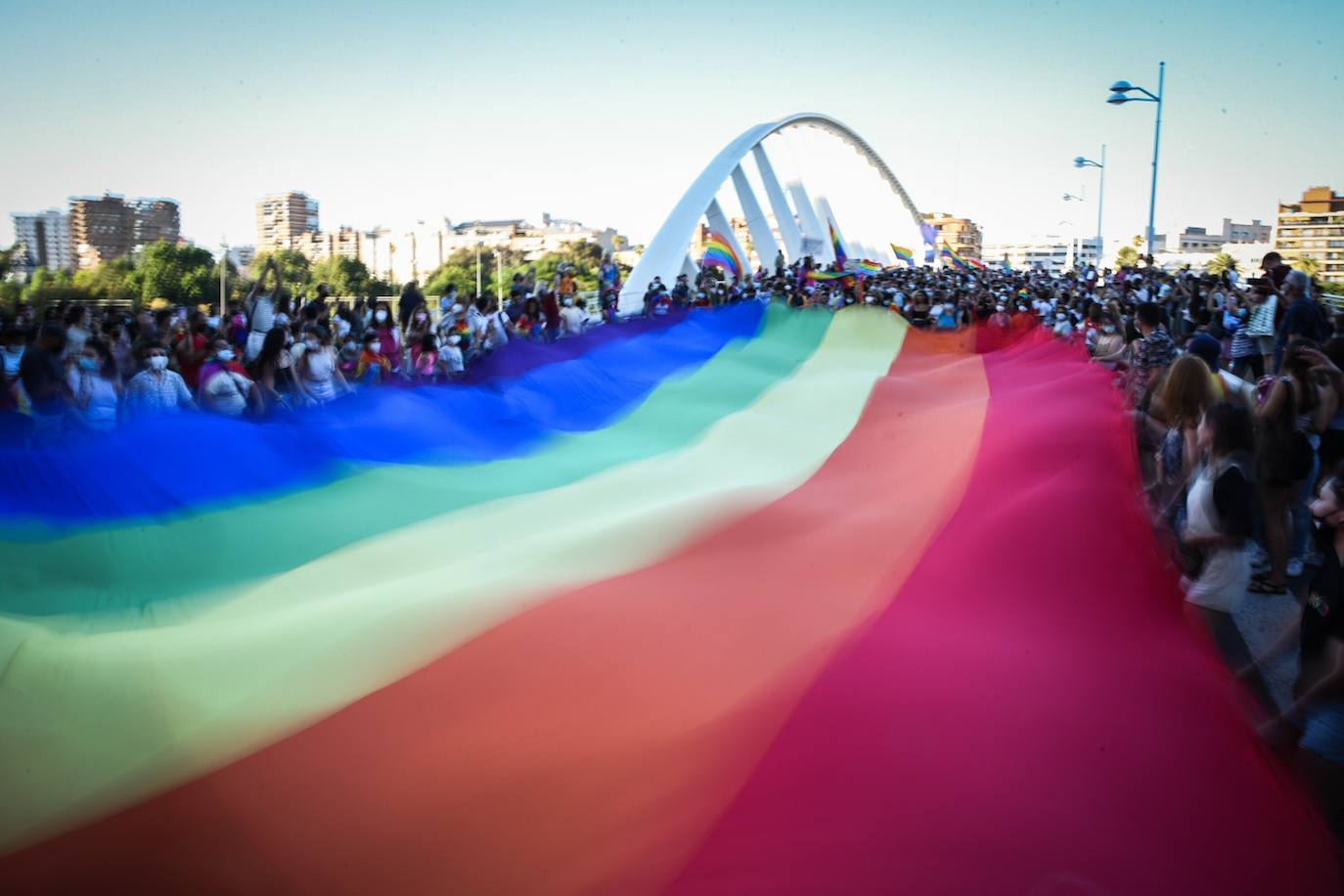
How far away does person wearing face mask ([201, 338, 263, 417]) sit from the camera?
26.2 ft

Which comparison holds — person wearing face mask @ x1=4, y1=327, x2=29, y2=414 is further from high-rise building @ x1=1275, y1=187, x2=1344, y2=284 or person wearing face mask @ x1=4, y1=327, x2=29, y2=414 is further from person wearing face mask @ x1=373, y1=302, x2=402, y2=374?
high-rise building @ x1=1275, y1=187, x2=1344, y2=284

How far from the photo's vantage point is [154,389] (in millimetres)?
7730

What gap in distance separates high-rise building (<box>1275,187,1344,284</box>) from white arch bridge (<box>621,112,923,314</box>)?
95.6 metres

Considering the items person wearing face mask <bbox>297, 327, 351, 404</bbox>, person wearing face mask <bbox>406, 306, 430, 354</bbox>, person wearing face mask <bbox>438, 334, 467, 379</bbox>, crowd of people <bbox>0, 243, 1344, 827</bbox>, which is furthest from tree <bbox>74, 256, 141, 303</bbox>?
person wearing face mask <bbox>297, 327, 351, 404</bbox>

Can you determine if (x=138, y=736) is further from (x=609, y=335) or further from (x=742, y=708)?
(x=609, y=335)

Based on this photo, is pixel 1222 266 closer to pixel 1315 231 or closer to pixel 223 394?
pixel 223 394

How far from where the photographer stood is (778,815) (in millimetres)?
2891

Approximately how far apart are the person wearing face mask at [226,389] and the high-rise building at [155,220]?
78.7 metres

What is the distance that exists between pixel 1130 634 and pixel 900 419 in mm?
A: 5057

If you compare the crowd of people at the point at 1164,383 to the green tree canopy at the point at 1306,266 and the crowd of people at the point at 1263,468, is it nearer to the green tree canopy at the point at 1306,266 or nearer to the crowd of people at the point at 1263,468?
the crowd of people at the point at 1263,468

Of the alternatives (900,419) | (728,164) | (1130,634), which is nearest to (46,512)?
(1130,634)

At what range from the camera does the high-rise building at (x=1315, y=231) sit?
419ft

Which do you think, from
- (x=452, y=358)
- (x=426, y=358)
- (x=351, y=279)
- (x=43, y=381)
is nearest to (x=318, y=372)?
(x=43, y=381)

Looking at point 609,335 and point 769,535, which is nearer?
point 769,535
